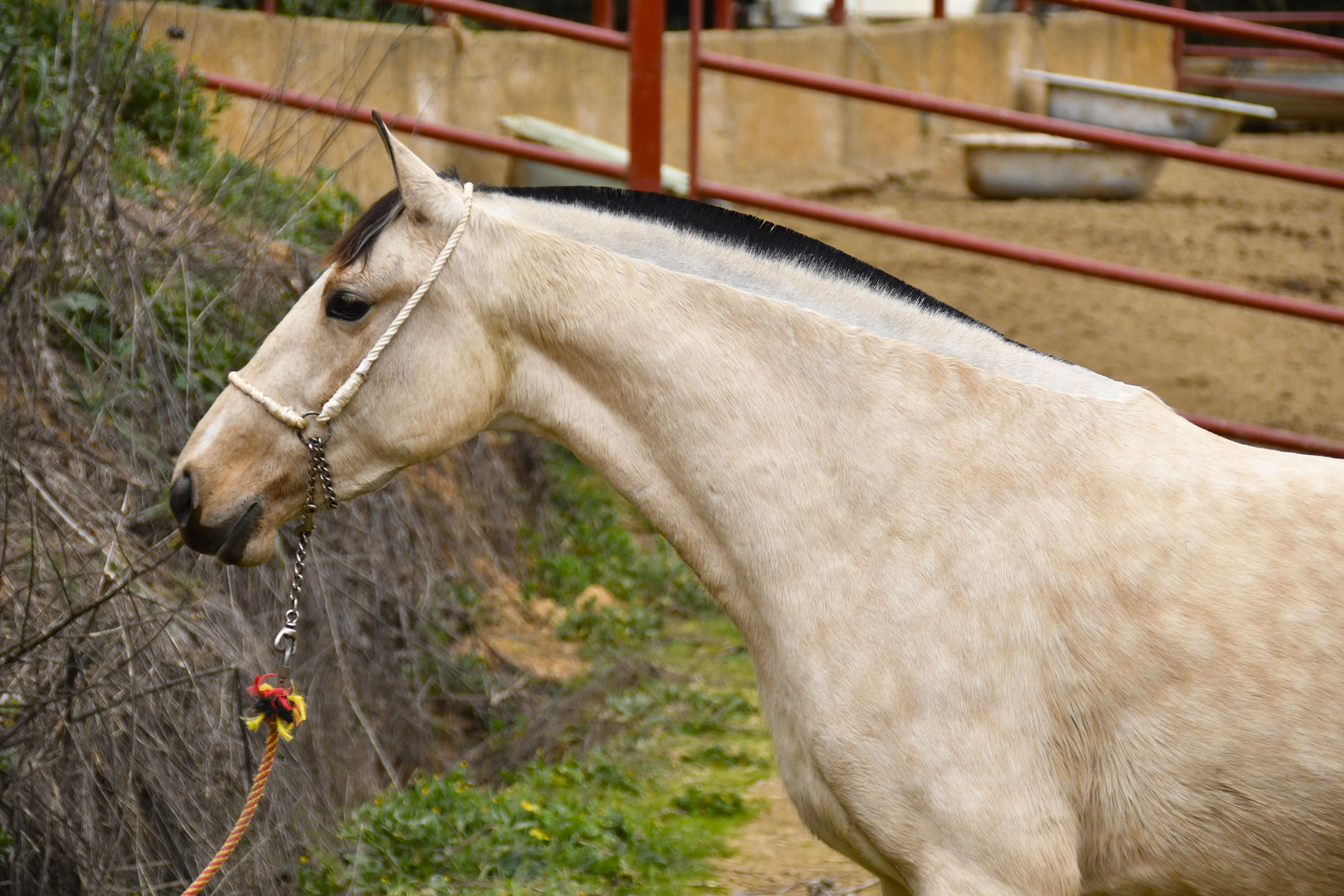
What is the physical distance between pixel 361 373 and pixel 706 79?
7525 mm

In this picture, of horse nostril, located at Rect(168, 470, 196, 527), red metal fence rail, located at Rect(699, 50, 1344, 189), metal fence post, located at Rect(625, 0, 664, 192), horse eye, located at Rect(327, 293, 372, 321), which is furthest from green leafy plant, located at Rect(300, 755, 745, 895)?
red metal fence rail, located at Rect(699, 50, 1344, 189)

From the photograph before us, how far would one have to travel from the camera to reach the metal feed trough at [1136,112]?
9.20m

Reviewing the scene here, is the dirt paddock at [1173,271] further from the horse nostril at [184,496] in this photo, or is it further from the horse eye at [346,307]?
the horse nostril at [184,496]

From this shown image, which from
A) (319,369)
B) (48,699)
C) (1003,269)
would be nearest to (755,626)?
(319,369)

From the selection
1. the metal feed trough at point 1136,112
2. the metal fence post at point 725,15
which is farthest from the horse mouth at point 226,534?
the metal feed trough at point 1136,112

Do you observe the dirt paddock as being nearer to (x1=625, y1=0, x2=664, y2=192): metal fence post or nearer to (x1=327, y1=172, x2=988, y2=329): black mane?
(x1=625, y1=0, x2=664, y2=192): metal fence post

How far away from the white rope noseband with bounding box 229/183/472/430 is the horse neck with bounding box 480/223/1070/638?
101 mm

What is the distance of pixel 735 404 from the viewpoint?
229 centimetres

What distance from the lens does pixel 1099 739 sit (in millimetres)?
2123

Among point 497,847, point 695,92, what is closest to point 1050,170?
point 695,92

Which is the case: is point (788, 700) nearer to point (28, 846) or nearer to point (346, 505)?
point (28, 846)

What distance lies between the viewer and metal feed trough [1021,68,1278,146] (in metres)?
9.20

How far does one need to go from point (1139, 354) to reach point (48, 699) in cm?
567

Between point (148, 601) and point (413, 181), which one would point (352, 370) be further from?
point (148, 601)
